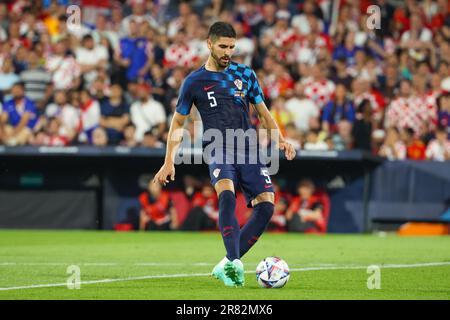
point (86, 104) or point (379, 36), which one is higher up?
point (379, 36)

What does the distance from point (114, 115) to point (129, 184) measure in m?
1.40

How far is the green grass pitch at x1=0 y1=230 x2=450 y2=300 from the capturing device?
850 cm

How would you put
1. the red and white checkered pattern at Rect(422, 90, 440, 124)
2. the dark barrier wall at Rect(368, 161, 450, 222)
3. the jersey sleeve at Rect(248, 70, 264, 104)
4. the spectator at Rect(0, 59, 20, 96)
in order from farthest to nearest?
the spectator at Rect(0, 59, 20, 96) < the red and white checkered pattern at Rect(422, 90, 440, 124) < the dark barrier wall at Rect(368, 161, 450, 222) < the jersey sleeve at Rect(248, 70, 264, 104)

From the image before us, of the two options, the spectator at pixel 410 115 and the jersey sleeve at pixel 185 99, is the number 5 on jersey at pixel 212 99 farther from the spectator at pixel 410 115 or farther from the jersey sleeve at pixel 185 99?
the spectator at pixel 410 115

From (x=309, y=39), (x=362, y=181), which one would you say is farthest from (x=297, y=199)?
(x=309, y=39)

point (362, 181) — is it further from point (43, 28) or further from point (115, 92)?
point (43, 28)

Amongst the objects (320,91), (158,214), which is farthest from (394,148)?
(158,214)

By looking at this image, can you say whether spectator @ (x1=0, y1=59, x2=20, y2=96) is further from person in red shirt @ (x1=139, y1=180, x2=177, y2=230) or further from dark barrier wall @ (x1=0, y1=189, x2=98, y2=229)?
person in red shirt @ (x1=139, y1=180, x2=177, y2=230)

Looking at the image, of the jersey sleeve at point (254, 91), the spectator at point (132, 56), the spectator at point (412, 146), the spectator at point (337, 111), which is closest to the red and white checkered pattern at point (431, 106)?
the spectator at point (412, 146)

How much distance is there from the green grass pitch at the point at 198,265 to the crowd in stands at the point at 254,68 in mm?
2573

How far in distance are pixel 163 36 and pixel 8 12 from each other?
3959mm

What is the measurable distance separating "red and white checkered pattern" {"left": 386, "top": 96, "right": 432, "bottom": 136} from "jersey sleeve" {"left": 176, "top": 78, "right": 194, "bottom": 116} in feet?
36.1

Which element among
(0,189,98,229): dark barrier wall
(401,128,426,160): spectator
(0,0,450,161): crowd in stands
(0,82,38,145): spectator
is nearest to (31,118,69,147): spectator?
(0,0,450,161): crowd in stands
